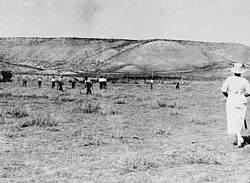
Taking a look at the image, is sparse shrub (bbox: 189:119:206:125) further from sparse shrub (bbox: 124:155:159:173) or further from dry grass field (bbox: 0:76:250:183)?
sparse shrub (bbox: 124:155:159:173)

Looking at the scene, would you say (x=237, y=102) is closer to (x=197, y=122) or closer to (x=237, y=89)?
(x=237, y=89)

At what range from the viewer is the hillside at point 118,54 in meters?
151

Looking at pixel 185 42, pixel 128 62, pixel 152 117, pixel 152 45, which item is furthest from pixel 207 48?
pixel 152 117

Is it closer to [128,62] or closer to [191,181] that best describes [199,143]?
[191,181]

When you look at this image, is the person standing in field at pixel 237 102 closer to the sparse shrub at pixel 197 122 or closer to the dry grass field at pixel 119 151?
the dry grass field at pixel 119 151

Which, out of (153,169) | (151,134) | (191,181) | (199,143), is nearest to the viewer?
(191,181)

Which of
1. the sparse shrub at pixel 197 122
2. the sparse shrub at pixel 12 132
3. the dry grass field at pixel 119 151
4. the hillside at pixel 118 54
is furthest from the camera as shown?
the hillside at pixel 118 54

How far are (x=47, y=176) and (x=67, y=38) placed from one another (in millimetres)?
196018

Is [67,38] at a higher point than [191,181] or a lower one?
higher

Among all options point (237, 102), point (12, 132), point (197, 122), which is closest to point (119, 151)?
point (237, 102)

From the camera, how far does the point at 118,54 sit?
16750 centimetres

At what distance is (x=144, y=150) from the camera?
9609 mm

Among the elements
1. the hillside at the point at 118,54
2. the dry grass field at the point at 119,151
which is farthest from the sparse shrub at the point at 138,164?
the hillside at the point at 118,54

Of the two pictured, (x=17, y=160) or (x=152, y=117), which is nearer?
(x=17, y=160)
